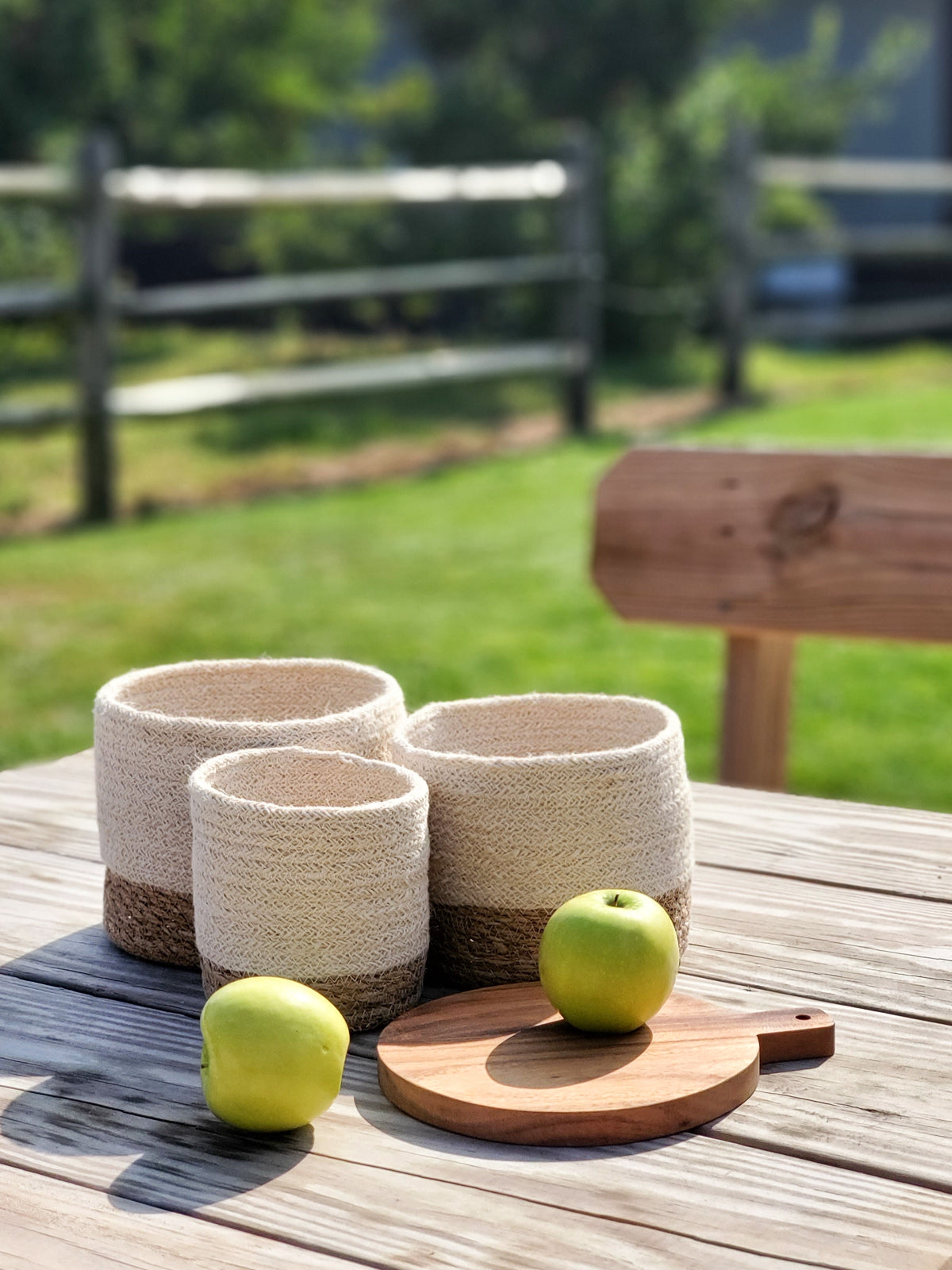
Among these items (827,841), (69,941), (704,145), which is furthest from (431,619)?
(704,145)

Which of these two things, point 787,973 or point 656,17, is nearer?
point 787,973

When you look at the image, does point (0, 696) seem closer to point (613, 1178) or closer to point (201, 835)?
point (201, 835)

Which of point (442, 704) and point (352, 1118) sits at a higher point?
point (442, 704)

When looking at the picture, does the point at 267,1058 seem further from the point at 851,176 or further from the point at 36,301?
the point at 851,176

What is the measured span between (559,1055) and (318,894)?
0.52ft

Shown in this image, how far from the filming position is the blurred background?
400 cm

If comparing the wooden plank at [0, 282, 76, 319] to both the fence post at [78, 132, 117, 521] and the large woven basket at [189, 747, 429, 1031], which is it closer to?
the fence post at [78, 132, 117, 521]

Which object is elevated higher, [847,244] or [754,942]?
[847,244]

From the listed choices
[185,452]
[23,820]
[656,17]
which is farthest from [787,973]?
[656,17]

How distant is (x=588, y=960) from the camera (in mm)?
903

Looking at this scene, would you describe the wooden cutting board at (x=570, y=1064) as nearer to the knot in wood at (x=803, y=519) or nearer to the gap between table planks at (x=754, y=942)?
the gap between table planks at (x=754, y=942)

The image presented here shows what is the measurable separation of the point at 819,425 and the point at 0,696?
11.5 ft

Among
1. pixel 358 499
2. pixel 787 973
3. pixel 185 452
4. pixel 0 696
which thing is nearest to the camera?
pixel 787 973

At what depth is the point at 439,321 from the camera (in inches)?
383
